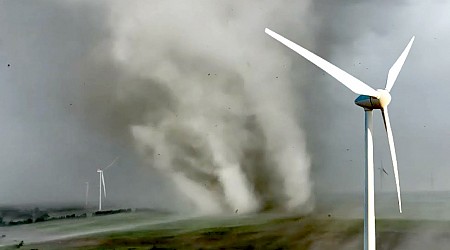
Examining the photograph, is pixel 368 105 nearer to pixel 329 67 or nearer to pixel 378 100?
pixel 378 100

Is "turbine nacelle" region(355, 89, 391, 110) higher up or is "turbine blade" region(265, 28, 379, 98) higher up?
"turbine blade" region(265, 28, 379, 98)

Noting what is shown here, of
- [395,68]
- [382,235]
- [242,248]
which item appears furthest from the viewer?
[242,248]

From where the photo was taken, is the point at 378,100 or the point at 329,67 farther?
the point at 329,67

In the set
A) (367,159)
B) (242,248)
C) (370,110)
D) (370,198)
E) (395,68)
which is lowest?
(242,248)

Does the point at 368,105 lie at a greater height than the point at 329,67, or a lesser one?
lesser

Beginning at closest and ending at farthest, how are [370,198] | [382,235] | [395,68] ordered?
[370,198]
[395,68]
[382,235]

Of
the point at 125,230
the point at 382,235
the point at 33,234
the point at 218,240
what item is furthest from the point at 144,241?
the point at 382,235

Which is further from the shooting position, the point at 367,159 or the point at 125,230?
Result: the point at 125,230

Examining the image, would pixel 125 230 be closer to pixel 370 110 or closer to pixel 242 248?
pixel 242 248

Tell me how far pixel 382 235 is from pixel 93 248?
35.7m

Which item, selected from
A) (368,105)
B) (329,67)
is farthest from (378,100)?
(329,67)

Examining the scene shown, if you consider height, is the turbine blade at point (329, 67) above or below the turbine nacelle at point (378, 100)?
above

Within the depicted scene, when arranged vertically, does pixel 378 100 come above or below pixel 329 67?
below

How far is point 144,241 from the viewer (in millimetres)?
69500
